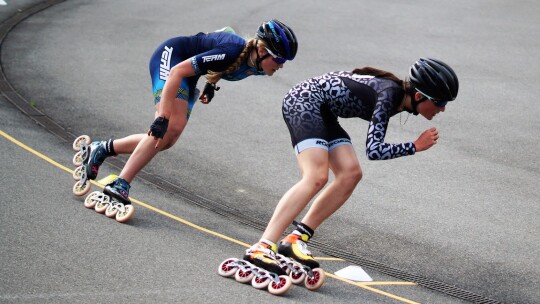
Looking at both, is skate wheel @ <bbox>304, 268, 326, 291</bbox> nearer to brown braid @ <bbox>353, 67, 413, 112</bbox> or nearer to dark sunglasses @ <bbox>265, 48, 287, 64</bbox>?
brown braid @ <bbox>353, 67, 413, 112</bbox>

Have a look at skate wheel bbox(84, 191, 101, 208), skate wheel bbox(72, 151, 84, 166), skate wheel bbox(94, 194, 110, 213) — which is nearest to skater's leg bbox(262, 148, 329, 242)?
skate wheel bbox(94, 194, 110, 213)

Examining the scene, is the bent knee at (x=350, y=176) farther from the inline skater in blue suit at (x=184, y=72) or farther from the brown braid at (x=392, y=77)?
the inline skater in blue suit at (x=184, y=72)

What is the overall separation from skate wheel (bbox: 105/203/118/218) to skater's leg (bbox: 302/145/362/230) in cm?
201

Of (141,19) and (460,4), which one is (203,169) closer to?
(141,19)

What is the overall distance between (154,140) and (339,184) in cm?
203

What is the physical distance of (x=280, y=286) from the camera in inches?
266

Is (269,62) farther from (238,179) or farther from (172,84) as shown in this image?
(238,179)

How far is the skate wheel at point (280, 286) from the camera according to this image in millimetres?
6727

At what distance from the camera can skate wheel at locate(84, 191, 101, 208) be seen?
335 inches

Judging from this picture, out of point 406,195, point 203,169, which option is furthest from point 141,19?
point 406,195

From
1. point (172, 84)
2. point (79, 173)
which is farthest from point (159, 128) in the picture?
point (79, 173)

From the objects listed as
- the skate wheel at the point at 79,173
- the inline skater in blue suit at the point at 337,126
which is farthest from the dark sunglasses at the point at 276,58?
the skate wheel at the point at 79,173

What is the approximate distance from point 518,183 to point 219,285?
5.35 meters

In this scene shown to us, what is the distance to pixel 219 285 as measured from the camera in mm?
6910
